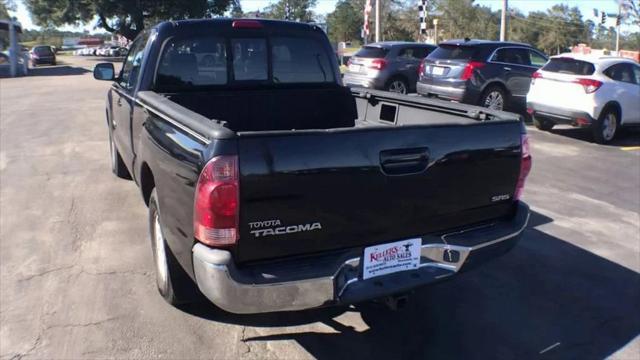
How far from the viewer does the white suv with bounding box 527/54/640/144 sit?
10.8 meters

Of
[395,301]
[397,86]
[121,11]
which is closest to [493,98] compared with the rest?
[397,86]

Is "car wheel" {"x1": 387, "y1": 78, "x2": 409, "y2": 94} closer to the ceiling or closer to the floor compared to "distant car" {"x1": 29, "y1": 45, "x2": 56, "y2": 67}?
closer to the floor

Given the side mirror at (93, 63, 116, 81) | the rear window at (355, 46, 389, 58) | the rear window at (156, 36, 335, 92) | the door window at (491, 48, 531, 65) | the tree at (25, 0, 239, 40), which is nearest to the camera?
the rear window at (156, 36, 335, 92)

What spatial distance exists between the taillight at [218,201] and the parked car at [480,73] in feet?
35.3

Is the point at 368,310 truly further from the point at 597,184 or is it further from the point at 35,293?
the point at 597,184

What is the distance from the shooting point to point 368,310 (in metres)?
4.15

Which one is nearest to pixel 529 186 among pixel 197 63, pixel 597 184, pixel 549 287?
pixel 597 184

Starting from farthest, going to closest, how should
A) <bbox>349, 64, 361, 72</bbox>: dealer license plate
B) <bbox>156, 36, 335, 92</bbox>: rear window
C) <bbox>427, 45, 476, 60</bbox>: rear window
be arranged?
1. <bbox>349, 64, 361, 72</bbox>: dealer license plate
2. <bbox>427, 45, 476, 60</bbox>: rear window
3. <bbox>156, 36, 335, 92</bbox>: rear window

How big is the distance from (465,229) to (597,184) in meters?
5.37

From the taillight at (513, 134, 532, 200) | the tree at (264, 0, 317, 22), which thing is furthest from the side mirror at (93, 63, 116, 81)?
the tree at (264, 0, 317, 22)

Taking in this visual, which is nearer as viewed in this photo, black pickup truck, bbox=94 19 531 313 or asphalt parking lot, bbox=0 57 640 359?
black pickup truck, bbox=94 19 531 313

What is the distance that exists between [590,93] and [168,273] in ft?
31.6

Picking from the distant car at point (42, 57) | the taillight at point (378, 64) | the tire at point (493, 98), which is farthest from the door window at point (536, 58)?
the distant car at point (42, 57)

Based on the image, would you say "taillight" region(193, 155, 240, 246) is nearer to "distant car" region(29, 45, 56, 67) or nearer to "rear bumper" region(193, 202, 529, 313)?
"rear bumper" region(193, 202, 529, 313)
